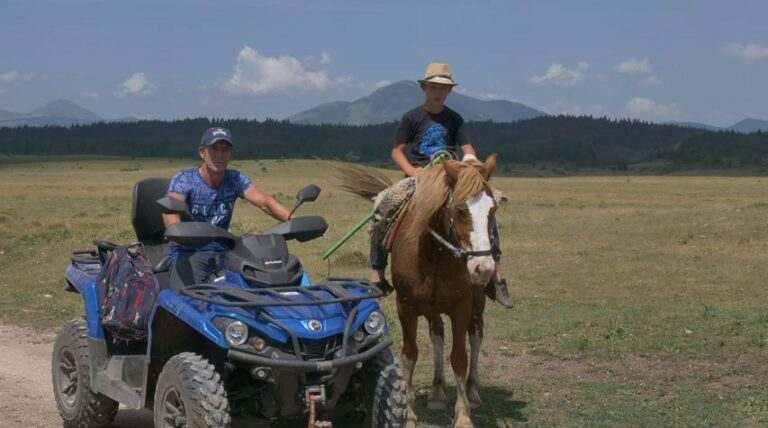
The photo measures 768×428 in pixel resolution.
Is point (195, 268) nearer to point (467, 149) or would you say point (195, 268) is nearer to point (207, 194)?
point (207, 194)

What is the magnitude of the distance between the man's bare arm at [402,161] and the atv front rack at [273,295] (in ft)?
8.14

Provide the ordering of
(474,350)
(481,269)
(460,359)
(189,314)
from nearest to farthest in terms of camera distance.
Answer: (189,314) < (481,269) < (460,359) < (474,350)

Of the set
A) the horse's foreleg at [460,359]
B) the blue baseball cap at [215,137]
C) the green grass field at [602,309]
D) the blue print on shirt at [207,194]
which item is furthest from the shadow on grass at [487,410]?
the blue baseball cap at [215,137]

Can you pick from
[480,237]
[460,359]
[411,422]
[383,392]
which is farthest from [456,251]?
[411,422]

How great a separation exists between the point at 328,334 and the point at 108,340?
237 centimetres

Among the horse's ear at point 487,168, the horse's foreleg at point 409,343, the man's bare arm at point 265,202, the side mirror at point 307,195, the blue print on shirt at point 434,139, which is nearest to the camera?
the side mirror at point 307,195

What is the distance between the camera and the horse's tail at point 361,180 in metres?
8.78

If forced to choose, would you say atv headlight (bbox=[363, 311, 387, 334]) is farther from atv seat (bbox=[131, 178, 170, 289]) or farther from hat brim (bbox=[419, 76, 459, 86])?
hat brim (bbox=[419, 76, 459, 86])

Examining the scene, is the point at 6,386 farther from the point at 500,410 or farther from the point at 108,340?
the point at 500,410

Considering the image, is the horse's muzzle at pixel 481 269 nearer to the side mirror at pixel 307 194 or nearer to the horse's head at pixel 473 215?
the horse's head at pixel 473 215

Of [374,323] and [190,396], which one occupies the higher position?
[374,323]

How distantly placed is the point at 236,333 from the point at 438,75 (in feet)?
12.8

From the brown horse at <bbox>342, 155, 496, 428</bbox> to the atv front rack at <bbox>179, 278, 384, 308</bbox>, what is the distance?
1.05 meters

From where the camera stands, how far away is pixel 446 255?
7.49 metres
